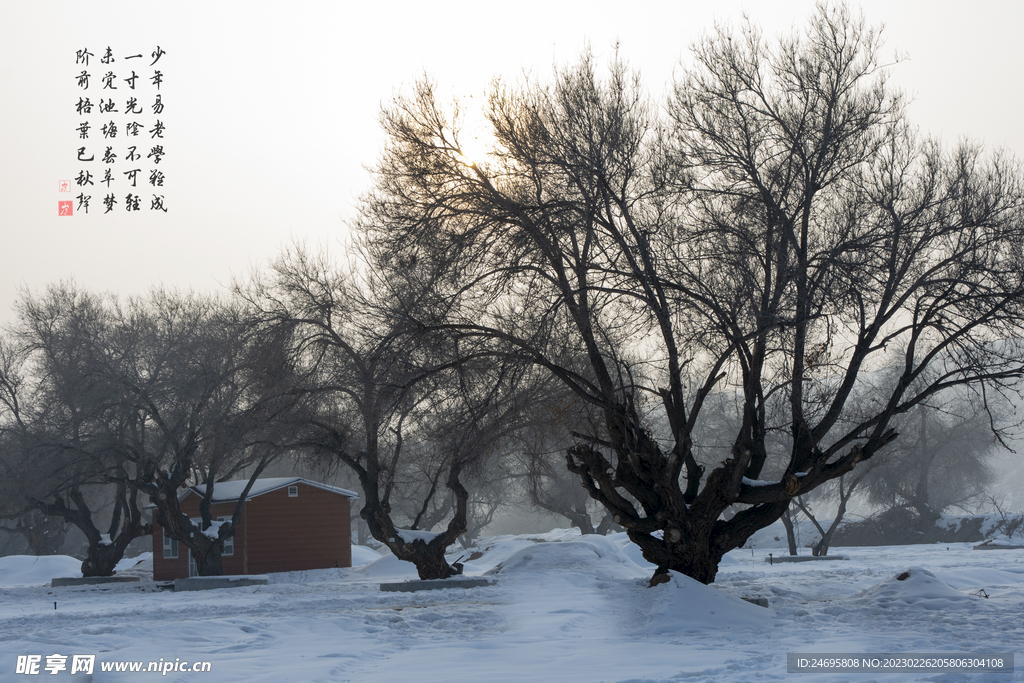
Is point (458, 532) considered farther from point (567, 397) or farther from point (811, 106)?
point (811, 106)

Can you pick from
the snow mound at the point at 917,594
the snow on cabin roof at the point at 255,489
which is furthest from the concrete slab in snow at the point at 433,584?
the snow on cabin roof at the point at 255,489

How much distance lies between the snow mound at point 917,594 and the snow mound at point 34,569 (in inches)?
1119

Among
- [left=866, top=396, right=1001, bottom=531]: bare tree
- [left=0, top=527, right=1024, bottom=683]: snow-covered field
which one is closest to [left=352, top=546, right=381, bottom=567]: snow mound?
[left=0, top=527, right=1024, bottom=683]: snow-covered field

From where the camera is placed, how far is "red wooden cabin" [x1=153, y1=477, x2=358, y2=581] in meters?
28.7

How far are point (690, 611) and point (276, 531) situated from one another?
21.3 metres

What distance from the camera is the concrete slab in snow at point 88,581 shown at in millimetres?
26766

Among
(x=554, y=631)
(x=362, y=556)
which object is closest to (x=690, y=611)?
(x=554, y=631)

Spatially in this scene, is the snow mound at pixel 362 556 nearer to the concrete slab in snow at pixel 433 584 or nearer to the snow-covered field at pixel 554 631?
the concrete slab in snow at pixel 433 584

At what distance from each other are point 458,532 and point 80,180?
11736 millimetres

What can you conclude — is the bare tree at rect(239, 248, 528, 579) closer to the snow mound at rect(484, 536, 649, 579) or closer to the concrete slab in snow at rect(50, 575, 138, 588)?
the snow mound at rect(484, 536, 649, 579)

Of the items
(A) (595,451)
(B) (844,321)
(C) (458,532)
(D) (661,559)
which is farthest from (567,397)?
(C) (458,532)

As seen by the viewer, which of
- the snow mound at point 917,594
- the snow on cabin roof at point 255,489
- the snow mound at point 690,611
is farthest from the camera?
the snow on cabin roof at point 255,489

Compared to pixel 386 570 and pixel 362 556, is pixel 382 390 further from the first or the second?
pixel 362 556

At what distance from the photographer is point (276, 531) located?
29.2 meters
